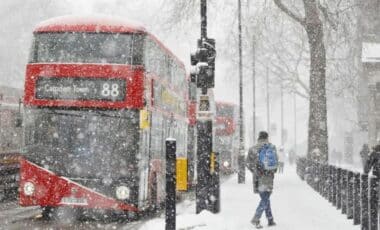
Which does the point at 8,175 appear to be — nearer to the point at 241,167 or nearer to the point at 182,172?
the point at 182,172

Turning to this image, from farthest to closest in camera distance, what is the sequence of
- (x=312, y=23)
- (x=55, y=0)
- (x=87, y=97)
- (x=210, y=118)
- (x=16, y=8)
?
(x=55, y=0)
(x=16, y=8)
(x=312, y=23)
(x=210, y=118)
(x=87, y=97)

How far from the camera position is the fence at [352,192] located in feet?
38.9

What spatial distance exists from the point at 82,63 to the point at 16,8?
150 feet

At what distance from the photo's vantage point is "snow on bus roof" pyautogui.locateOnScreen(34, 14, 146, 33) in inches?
599

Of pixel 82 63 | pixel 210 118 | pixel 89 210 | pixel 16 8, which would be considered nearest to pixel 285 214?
pixel 210 118

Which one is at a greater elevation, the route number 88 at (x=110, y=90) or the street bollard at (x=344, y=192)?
the route number 88 at (x=110, y=90)

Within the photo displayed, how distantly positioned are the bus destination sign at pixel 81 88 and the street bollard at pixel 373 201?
508 cm

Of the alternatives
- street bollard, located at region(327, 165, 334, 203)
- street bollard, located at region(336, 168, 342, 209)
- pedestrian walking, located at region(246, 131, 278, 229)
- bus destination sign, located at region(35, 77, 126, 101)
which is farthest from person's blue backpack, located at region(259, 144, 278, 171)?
street bollard, located at region(327, 165, 334, 203)

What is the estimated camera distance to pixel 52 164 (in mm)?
14984

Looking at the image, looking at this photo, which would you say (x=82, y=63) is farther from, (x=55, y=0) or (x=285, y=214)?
(x=55, y=0)

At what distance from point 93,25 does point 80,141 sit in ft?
7.37

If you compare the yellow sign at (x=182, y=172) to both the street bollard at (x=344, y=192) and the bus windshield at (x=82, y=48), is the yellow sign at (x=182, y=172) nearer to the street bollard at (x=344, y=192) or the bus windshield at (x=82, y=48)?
the bus windshield at (x=82, y=48)

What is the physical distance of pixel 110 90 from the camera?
48.4 feet

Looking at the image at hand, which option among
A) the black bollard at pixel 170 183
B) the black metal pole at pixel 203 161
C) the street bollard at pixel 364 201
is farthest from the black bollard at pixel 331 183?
the black bollard at pixel 170 183
